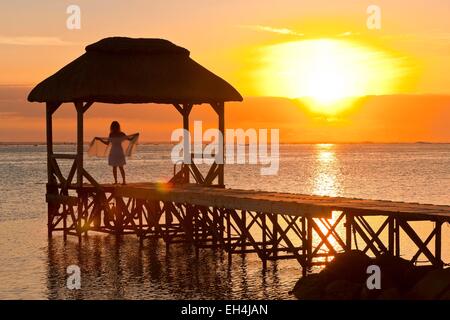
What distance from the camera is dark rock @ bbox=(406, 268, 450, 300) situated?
15945 mm

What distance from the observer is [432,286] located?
53.3 ft

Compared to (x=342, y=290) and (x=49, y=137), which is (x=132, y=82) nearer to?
(x=49, y=137)

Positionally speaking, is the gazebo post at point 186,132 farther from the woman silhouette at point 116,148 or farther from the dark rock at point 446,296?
the dark rock at point 446,296

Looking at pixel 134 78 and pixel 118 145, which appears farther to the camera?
pixel 118 145

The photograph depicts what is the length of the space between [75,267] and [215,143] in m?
6.61

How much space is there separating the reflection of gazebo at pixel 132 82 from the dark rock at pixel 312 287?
9376mm

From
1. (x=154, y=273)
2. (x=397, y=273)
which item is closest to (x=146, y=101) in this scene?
(x=154, y=273)

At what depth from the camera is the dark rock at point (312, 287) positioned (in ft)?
57.8

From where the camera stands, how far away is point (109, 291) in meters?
19.2

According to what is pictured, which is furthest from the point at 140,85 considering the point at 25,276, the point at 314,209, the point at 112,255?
the point at 314,209

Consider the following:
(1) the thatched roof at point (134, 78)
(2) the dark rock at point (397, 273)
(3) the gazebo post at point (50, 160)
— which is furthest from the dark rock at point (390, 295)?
(3) the gazebo post at point (50, 160)

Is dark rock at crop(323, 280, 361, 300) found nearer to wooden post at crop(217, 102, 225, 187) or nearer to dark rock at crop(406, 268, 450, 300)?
dark rock at crop(406, 268, 450, 300)

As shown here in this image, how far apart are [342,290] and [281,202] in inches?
134
